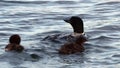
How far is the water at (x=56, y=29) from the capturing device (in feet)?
37.3

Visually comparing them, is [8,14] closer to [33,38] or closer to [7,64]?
[33,38]

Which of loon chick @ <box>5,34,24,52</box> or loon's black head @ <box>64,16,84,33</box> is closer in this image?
loon chick @ <box>5,34,24,52</box>

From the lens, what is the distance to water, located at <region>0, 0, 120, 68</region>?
11.4 meters

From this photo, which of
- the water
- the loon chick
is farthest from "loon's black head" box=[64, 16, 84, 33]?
the loon chick

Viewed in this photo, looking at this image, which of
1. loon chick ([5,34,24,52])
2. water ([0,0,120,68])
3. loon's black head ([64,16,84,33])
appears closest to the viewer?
water ([0,0,120,68])

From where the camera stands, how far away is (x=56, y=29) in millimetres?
14984

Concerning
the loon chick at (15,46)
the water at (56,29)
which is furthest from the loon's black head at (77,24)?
the loon chick at (15,46)

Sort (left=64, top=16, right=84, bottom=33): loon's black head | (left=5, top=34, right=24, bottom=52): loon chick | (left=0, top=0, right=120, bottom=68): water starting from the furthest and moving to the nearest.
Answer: (left=64, top=16, right=84, bottom=33): loon's black head → (left=5, top=34, right=24, bottom=52): loon chick → (left=0, top=0, right=120, bottom=68): water

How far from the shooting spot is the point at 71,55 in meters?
11.8

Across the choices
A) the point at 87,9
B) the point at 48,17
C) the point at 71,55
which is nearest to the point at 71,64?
the point at 71,55

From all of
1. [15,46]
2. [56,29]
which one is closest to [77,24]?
[56,29]

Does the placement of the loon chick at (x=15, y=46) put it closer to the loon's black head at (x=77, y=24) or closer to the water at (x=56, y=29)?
the water at (x=56, y=29)

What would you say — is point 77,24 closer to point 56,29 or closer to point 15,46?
point 56,29

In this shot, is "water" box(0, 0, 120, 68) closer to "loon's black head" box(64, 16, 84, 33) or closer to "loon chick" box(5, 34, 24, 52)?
"loon chick" box(5, 34, 24, 52)
